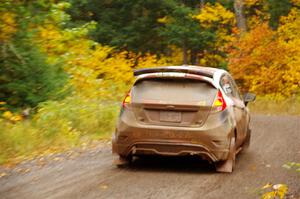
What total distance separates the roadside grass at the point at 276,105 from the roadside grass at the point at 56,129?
982 cm

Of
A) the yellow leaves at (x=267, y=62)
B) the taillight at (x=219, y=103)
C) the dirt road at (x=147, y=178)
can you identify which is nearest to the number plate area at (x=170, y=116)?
the taillight at (x=219, y=103)

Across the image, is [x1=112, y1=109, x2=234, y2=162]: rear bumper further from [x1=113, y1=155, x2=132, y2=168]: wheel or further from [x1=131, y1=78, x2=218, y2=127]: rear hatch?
[x1=113, y1=155, x2=132, y2=168]: wheel

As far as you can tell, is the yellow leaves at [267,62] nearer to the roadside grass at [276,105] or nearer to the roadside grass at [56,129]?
the roadside grass at [276,105]

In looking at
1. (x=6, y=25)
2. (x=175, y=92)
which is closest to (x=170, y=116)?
(x=175, y=92)

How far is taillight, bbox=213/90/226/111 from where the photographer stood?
Result: 30.9 ft

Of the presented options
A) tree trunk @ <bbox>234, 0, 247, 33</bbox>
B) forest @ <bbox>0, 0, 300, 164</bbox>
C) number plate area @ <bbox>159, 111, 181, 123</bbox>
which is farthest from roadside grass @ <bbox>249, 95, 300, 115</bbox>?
number plate area @ <bbox>159, 111, 181, 123</bbox>

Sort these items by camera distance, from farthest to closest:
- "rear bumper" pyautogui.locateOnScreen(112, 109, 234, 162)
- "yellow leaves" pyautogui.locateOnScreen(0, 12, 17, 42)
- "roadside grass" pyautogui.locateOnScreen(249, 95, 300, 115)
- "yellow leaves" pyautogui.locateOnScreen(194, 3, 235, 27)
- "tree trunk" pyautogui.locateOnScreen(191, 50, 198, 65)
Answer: "tree trunk" pyautogui.locateOnScreen(191, 50, 198, 65), "yellow leaves" pyautogui.locateOnScreen(194, 3, 235, 27), "roadside grass" pyautogui.locateOnScreen(249, 95, 300, 115), "yellow leaves" pyautogui.locateOnScreen(0, 12, 17, 42), "rear bumper" pyautogui.locateOnScreen(112, 109, 234, 162)

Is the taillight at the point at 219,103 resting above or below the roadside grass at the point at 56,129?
above

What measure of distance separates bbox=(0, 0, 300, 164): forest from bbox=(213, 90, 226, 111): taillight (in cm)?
379

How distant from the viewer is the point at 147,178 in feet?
29.8

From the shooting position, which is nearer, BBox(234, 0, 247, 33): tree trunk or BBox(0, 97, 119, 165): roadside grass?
BBox(0, 97, 119, 165): roadside grass

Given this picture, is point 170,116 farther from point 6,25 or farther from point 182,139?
point 6,25

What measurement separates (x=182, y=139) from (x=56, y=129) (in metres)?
4.55

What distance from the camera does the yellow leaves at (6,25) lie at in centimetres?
1484
